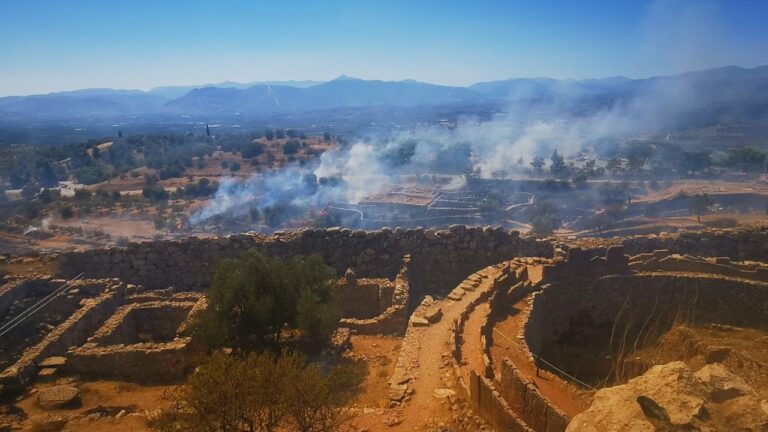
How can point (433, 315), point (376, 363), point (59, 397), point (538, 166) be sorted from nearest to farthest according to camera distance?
point (59, 397) → point (376, 363) → point (433, 315) → point (538, 166)

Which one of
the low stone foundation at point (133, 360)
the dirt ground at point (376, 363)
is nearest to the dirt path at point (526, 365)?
the dirt ground at point (376, 363)

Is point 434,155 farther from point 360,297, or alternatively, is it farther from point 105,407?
point 105,407

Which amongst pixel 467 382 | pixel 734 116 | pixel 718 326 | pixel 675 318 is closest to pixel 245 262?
pixel 467 382

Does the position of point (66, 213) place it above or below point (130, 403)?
below

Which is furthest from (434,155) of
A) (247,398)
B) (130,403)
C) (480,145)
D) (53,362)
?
(247,398)

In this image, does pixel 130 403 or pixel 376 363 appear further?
pixel 376 363

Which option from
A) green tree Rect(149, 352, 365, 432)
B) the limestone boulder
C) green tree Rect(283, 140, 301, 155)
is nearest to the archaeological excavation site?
the limestone boulder

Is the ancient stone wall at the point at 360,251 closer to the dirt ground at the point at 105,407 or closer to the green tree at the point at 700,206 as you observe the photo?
the dirt ground at the point at 105,407
